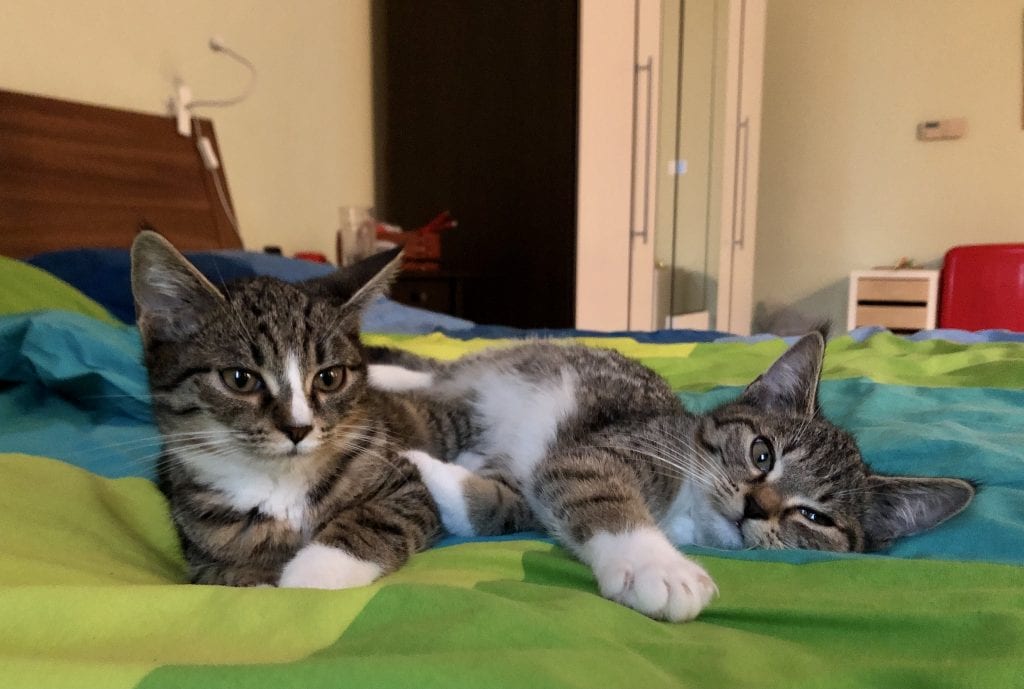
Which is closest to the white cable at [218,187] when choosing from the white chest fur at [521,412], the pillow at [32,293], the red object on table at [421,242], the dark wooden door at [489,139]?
the red object on table at [421,242]

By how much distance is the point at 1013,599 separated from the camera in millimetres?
744

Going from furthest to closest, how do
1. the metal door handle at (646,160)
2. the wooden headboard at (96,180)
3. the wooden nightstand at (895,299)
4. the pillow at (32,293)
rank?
the wooden nightstand at (895,299) → the metal door handle at (646,160) → the wooden headboard at (96,180) → the pillow at (32,293)

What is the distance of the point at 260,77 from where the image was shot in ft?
10.8

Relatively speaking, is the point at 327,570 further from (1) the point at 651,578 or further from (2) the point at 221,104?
(2) the point at 221,104

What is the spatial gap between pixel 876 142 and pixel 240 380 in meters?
6.31

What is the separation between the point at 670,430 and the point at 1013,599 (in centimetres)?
62

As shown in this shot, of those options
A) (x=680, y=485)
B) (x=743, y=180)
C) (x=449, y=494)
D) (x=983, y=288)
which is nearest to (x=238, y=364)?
(x=449, y=494)

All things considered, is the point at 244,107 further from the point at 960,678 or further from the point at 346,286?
the point at 960,678

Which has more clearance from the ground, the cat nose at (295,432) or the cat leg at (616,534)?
the cat nose at (295,432)

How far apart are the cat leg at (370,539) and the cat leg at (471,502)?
0.02 m

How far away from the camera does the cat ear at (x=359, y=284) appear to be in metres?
1.20

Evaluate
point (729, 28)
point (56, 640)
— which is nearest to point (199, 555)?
point (56, 640)

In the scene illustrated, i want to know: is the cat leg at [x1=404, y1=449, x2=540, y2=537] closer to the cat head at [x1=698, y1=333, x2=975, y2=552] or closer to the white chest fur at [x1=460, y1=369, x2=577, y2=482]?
the white chest fur at [x1=460, y1=369, x2=577, y2=482]

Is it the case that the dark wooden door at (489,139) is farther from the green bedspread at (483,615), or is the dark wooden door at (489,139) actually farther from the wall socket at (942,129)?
the wall socket at (942,129)
